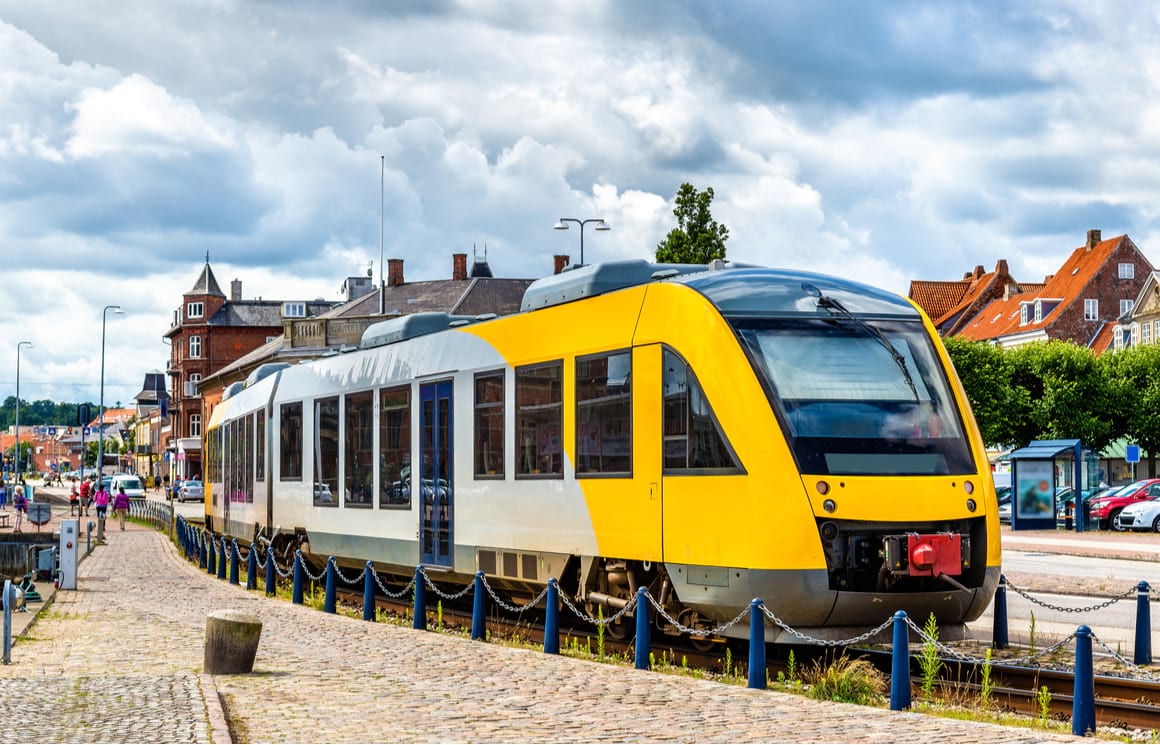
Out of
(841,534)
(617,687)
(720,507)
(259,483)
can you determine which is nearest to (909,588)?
(841,534)

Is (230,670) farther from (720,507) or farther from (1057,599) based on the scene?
(1057,599)

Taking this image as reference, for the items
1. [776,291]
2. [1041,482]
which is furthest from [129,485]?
[776,291]

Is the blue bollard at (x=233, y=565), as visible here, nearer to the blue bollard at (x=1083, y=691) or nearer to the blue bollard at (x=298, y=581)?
the blue bollard at (x=298, y=581)

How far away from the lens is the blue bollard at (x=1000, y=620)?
14.8 metres

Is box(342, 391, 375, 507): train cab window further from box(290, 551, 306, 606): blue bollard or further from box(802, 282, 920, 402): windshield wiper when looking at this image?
box(802, 282, 920, 402): windshield wiper

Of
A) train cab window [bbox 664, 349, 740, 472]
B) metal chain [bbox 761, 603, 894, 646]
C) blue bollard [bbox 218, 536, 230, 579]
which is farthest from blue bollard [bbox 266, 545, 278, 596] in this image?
metal chain [bbox 761, 603, 894, 646]

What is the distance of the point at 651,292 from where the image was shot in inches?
553

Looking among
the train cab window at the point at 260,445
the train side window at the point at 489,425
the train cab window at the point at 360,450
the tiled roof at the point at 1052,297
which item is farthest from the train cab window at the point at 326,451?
the tiled roof at the point at 1052,297

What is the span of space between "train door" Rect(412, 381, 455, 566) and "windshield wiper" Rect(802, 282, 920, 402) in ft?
19.6

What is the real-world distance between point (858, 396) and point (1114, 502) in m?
36.8

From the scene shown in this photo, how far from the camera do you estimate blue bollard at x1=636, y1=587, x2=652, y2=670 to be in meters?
13.1

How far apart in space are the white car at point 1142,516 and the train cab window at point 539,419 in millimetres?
32696

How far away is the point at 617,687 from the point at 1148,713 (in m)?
3.91

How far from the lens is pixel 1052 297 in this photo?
91.5 metres
